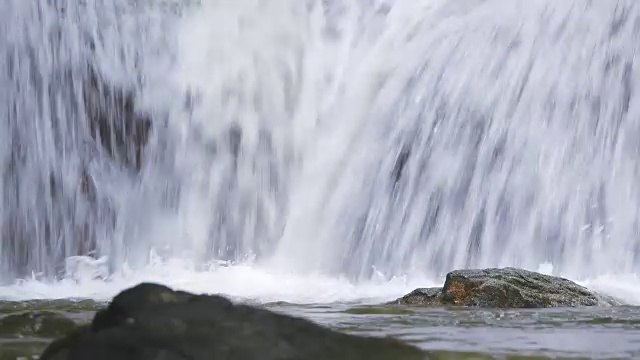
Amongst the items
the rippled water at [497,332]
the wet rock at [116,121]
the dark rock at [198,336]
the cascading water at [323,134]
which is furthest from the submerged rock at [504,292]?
the wet rock at [116,121]

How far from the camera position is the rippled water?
2.60 metres

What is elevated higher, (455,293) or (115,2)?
(115,2)

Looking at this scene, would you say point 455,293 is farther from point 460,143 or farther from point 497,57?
point 497,57

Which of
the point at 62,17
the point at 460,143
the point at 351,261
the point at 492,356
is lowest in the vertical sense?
the point at 492,356

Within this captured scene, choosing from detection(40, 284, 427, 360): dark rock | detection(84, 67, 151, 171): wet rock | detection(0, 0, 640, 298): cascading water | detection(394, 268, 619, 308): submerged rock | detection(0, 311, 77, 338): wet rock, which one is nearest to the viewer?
detection(40, 284, 427, 360): dark rock

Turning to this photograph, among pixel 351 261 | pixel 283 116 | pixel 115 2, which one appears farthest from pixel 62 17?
pixel 351 261

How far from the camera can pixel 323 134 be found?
13.1 metres

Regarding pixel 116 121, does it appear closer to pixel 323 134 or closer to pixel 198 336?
pixel 323 134

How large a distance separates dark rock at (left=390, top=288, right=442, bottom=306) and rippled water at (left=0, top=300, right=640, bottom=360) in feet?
2.88

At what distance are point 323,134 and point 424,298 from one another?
23.2 ft

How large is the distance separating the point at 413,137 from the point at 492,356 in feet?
29.0

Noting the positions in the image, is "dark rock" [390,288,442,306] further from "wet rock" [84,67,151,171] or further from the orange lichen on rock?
"wet rock" [84,67,151,171]

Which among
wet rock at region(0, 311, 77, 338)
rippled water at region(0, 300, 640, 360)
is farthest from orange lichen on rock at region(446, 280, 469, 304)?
wet rock at region(0, 311, 77, 338)

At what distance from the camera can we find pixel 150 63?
13734mm
